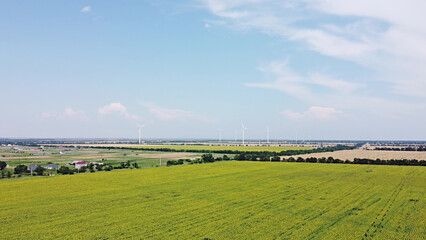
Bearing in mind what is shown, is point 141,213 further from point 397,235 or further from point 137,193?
point 397,235

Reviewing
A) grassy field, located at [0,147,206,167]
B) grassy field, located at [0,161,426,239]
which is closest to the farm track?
grassy field, located at [0,161,426,239]

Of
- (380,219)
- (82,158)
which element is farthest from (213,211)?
(82,158)

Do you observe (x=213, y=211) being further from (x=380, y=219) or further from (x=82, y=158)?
(x=82, y=158)

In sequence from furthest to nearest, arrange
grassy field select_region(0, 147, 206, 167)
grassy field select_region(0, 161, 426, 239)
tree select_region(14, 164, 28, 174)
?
grassy field select_region(0, 147, 206, 167) → tree select_region(14, 164, 28, 174) → grassy field select_region(0, 161, 426, 239)

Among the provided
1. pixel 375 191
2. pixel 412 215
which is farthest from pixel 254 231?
pixel 375 191

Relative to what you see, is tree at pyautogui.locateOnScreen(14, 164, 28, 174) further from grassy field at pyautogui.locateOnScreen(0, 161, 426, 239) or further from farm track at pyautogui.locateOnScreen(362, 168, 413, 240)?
farm track at pyautogui.locateOnScreen(362, 168, 413, 240)

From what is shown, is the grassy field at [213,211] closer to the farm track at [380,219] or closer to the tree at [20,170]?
the farm track at [380,219]

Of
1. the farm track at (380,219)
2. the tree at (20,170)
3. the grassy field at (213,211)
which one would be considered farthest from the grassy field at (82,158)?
the farm track at (380,219)

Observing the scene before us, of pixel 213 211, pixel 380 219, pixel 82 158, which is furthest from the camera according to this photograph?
pixel 82 158
